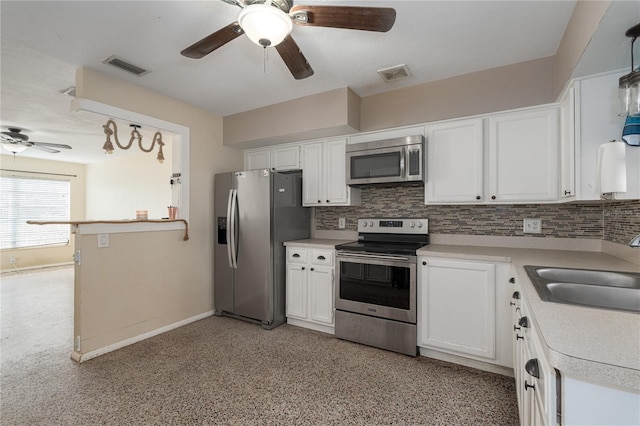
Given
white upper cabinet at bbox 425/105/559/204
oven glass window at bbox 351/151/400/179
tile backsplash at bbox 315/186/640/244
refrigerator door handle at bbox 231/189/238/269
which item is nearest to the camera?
tile backsplash at bbox 315/186/640/244

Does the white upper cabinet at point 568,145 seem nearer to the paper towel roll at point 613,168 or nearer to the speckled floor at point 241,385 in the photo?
the paper towel roll at point 613,168

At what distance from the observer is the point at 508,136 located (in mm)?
2426

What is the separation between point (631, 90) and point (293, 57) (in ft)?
5.75

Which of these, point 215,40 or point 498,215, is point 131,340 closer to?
point 215,40

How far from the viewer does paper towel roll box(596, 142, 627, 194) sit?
1545 millimetres

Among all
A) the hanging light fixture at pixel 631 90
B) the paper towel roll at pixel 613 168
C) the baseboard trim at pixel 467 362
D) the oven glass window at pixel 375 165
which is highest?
the hanging light fixture at pixel 631 90

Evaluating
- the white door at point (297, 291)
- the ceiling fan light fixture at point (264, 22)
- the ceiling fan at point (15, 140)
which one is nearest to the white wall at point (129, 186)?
the ceiling fan at point (15, 140)

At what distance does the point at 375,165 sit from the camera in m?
2.89

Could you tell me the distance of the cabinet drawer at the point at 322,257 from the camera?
2.99 metres

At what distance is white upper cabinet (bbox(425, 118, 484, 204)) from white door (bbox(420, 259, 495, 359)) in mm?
632

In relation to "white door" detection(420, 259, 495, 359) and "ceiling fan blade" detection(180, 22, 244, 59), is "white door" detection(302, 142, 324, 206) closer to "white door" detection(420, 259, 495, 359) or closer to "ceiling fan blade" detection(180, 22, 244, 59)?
"white door" detection(420, 259, 495, 359)

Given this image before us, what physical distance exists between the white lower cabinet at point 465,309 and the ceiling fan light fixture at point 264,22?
1.93m

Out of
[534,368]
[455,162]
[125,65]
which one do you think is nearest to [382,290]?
[455,162]

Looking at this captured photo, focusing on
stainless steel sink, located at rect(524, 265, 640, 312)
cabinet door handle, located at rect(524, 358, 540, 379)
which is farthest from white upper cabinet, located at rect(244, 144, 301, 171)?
cabinet door handle, located at rect(524, 358, 540, 379)
